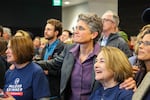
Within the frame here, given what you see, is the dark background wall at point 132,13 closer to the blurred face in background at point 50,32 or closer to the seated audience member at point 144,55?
the blurred face in background at point 50,32

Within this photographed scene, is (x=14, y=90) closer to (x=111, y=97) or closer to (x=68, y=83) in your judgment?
(x=68, y=83)

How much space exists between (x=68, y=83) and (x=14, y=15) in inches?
255

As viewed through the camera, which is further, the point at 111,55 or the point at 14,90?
the point at 14,90

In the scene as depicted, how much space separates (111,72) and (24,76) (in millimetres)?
731

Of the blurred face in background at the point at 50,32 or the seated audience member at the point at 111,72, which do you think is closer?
the seated audience member at the point at 111,72

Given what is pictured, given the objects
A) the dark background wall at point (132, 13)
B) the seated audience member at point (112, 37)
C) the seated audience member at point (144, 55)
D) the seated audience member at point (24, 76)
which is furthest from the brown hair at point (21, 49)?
the dark background wall at point (132, 13)

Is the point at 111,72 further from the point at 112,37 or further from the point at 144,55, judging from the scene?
the point at 112,37

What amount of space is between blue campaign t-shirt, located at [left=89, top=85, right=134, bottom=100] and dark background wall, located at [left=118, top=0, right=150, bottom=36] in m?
6.39

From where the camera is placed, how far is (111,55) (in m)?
2.12

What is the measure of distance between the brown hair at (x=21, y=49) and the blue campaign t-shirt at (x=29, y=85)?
80 mm

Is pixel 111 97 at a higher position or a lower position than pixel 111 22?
lower

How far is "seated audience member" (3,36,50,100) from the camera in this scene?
2484 millimetres

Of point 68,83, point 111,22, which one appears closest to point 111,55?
point 68,83

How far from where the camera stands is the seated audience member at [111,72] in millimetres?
2084
